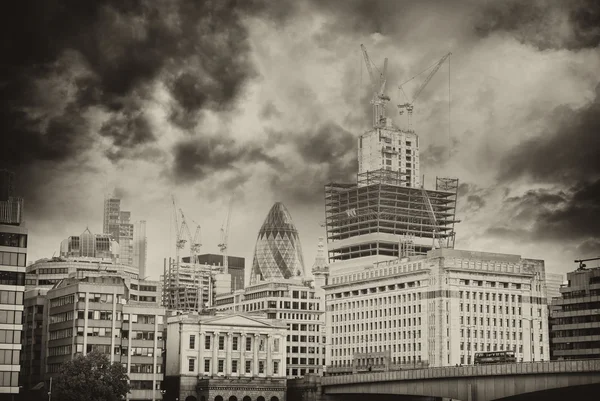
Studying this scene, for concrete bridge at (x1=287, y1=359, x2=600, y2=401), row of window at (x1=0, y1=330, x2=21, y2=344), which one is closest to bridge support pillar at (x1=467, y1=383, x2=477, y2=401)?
concrete bridge at (x1=287, y1=359, x2=600, y2=401)

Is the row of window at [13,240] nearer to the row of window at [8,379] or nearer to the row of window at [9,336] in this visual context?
the row of window at [9,336]

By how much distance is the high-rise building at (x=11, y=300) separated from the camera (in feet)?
611

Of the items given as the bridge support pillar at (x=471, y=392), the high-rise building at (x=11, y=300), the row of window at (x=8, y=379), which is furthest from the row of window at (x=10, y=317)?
the bridge support pillar at (x=471, y=392)

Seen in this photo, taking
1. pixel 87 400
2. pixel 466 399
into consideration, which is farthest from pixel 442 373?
pixel 87 400

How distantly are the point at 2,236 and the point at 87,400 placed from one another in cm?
3350

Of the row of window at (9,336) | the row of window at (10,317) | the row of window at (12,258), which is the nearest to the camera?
the row of window at (9,336)

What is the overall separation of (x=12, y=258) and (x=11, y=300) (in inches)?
278

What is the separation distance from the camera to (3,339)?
186875mm

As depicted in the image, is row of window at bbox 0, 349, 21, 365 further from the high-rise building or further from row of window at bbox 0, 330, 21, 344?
row of window at bbox 0, 330, 21, 344

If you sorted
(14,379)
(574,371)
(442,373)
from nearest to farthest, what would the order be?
(574,371)
(14,379)
(442,373)

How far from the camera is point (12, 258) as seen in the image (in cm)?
18988

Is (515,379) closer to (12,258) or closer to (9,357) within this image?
(9,357)

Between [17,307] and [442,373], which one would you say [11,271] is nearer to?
[17,307]

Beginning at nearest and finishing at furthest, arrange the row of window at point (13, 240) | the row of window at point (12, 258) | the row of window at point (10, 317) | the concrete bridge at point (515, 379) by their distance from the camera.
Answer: the concrete bridge at point (515, 379)
the row of window at point (10, 317)
the row of window at point (12, 258)
the row of window at point (13, 240)
